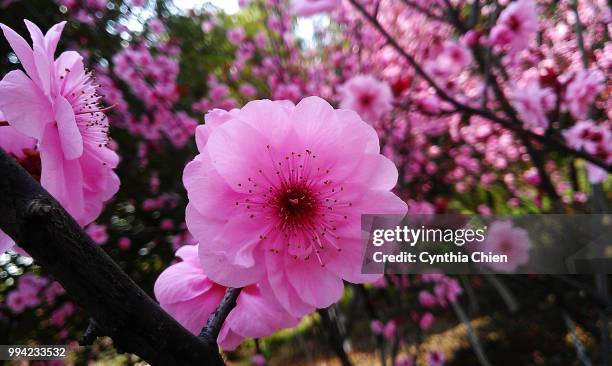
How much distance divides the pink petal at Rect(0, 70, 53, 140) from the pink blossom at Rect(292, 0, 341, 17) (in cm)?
176


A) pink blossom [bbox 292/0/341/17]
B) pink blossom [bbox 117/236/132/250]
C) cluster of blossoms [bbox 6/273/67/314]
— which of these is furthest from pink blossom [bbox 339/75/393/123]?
cluster of blossoms [bbox 6/273/67/314]

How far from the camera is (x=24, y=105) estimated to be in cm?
37

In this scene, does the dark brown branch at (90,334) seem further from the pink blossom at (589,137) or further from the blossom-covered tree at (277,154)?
the pink blossom at (589,137)

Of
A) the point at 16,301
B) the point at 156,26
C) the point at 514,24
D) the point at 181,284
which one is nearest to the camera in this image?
the point at 181,284

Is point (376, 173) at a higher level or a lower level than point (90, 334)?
higher

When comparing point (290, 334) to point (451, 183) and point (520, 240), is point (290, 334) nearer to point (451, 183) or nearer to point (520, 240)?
point (451, 183)

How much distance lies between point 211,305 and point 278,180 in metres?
0.19

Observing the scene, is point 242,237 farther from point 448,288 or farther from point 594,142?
point 448,288

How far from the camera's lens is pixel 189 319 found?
1.61ft

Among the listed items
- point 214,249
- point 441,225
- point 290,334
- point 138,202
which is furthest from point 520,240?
point 290,334

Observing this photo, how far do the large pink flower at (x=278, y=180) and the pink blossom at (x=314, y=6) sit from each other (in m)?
1.65

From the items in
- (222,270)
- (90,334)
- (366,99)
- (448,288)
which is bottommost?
(90,334)

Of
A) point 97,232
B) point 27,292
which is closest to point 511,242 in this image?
point 97,232

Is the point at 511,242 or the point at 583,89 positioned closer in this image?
the point at 511,242
